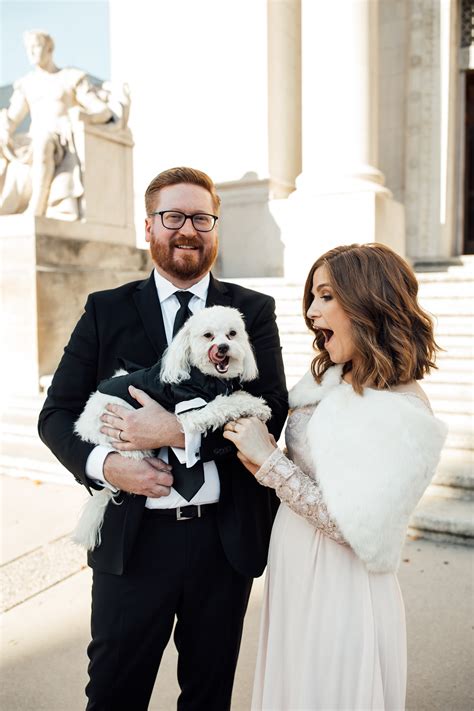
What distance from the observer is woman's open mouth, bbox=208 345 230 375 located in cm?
198

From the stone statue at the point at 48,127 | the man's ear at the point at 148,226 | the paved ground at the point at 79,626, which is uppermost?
the stone statue at the point at 48,127

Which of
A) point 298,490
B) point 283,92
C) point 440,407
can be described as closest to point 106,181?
point 283,92

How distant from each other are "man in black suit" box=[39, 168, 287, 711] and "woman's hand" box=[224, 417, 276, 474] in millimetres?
92

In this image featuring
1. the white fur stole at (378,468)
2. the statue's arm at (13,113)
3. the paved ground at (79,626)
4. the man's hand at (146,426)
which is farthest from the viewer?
the statue's arm at (13,113)

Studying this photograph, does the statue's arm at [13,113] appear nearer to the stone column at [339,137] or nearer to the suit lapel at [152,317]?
the stone column at [339,137]

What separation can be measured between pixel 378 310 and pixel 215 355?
53 centimetres

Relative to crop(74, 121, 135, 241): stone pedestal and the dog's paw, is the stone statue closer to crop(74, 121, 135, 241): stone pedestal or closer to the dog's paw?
crop(74, 121, 135, 241): stone pedestal

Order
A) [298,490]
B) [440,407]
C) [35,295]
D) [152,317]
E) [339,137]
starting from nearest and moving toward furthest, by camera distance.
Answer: [298,490], [152,317], [440,407], [35,295], [339,137]

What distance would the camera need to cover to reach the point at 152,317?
2.29 m

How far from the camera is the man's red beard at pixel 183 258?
2.24 m

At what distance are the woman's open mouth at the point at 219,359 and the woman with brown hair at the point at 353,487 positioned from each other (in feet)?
0.59

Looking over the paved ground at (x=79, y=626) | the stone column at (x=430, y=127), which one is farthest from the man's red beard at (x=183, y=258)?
the stone column at (x=430, y=127)

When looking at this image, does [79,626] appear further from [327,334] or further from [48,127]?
[48,127]

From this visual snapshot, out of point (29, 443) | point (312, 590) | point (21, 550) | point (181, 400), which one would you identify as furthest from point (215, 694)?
point (29, 443)
